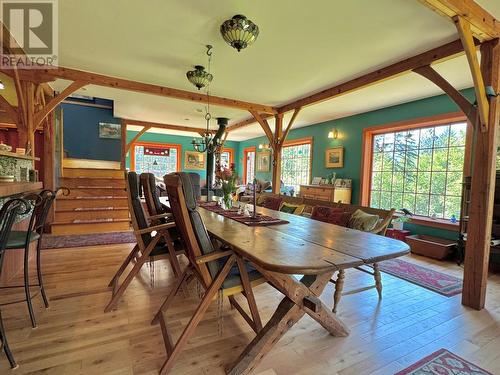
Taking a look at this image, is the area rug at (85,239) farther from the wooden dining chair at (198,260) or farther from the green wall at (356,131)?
the green wall at (356,131)

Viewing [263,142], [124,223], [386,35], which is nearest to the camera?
[386,35]

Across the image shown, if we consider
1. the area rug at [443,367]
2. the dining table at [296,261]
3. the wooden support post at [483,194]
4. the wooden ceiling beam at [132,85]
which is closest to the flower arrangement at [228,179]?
the dining table at [296,261]

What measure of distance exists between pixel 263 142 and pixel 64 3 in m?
7.26

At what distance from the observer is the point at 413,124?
4500 mm

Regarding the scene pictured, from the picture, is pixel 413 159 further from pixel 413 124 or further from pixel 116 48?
pixel 116 48

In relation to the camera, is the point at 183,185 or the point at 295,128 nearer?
the point at 183,185

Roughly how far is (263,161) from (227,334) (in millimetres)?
7633

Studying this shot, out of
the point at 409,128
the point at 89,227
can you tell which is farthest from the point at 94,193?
the point at 409,128

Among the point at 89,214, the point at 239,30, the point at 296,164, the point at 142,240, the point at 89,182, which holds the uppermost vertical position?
the point at 239,30

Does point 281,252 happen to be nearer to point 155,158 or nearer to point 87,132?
point 87,132

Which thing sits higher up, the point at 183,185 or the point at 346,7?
the point at 346,7

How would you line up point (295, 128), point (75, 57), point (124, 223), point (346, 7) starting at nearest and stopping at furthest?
point (346, 7)
point (75, 57)
point (124, 223)
point (295, 128)

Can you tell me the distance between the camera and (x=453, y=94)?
262 centimetres

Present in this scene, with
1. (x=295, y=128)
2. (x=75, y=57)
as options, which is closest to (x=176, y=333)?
(x=75, y=57)
